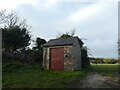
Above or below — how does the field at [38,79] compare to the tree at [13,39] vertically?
below

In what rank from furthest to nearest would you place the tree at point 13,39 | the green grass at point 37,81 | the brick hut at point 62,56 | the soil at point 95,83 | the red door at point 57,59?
the tree at point 13,39, the red door at point 57,59, the brick hut at point 62,56, the soil at point 95,83, the green grass at point 37,81

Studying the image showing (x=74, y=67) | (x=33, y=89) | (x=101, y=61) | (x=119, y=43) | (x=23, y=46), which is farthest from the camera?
(x=101, y=61)

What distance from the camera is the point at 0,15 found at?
3134 cm

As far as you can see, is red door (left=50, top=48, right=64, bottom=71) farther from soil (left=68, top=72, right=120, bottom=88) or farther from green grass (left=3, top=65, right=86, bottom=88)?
soil (left=68, top=72, right=120, bottom=88)

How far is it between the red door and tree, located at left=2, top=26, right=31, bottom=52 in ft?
30.6

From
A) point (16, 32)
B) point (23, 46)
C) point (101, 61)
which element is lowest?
point (101, 61)

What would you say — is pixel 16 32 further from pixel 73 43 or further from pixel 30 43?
pixel 73 43

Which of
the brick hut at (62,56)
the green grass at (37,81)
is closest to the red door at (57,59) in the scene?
the brick hut at (62,56)

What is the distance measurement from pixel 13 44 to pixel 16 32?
1.98 meters

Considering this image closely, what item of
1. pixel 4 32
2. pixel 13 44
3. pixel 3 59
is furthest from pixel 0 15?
pixel 3 59

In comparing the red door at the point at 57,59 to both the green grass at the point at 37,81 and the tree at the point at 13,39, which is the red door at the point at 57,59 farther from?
the tree at the point at 13,39

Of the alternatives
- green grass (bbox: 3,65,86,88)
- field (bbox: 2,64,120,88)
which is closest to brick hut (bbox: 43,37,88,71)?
field (bbox: 2,64,120,88)

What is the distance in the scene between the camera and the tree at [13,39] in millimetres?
32219

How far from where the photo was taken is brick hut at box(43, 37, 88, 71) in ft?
80.4
